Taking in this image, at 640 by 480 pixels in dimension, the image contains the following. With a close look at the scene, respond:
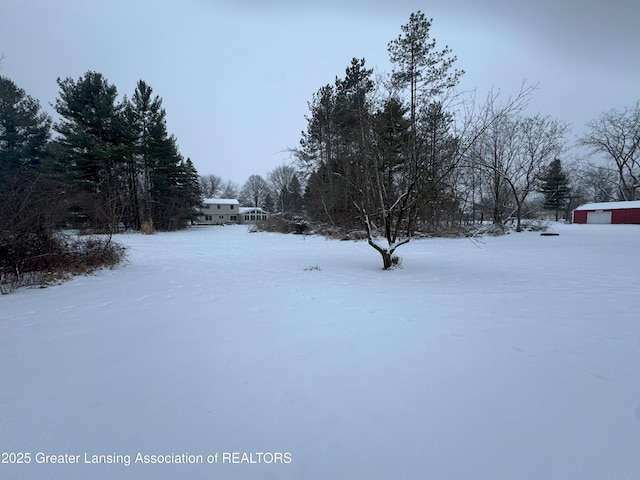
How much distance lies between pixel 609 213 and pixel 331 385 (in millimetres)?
44026

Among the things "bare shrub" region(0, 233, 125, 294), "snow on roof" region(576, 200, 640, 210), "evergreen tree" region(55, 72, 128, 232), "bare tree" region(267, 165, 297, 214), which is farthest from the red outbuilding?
"evergreen tree" region(55, 72, 128, 232)

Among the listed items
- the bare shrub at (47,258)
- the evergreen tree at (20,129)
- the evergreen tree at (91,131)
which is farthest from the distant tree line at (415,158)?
the evergreen tree at (20,129)

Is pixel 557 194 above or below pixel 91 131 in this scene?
below

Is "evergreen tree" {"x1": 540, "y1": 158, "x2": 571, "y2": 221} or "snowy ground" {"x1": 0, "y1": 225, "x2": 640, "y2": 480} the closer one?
"snowy ground" {"x1": 0, "y1": 225, "x2": 640, "y2": 480}

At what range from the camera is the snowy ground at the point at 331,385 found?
1.44 metres

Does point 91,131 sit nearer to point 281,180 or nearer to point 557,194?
point 281,180

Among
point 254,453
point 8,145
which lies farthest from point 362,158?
point 8,145

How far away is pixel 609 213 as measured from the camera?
30.0 meters

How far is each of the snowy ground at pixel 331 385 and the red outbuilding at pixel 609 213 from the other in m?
37.2

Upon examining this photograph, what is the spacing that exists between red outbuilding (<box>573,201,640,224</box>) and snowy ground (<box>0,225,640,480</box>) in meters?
37.2

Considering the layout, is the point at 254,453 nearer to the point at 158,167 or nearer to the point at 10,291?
the point at 10,291

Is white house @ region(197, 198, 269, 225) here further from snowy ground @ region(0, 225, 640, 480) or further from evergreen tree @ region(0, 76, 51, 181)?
snowy ground @ region(0, 225, 640, 480)

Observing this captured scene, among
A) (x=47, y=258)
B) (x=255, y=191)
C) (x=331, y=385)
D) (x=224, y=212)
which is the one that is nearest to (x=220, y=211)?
(x=224, y=212)

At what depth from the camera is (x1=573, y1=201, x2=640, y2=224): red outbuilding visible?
91.1 feet
